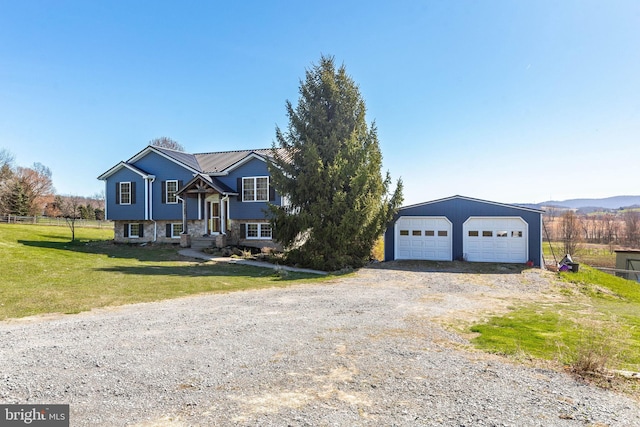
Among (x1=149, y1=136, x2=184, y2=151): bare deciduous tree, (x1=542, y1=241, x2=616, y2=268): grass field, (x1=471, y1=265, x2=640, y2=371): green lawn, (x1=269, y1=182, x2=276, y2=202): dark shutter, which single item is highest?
(x1=149, y1=136, x2=184, y2=151): bare deciduous tree

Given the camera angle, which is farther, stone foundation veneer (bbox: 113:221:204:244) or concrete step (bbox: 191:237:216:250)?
stone foundation veneer (bbox: 113:221:204:244)

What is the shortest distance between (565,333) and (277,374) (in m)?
5.77

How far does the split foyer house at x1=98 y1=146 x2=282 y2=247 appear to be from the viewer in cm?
2311

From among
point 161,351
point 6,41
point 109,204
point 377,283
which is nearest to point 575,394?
point 161,351

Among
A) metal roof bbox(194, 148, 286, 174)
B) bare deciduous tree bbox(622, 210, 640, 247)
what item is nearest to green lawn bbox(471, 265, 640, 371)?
metal roof bbox(194, 148, 286, 174)

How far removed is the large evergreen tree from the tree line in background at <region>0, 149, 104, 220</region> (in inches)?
1205

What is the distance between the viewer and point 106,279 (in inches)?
495

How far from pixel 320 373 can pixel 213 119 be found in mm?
26230

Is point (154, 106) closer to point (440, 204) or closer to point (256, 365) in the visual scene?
point (440, 204)

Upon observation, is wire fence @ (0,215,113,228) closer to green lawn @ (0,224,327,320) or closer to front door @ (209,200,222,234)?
green lawn @ (0,224,327,320)

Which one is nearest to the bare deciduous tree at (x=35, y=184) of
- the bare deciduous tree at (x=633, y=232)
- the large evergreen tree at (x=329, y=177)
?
the large evergreen tree at (x=329, y=177)

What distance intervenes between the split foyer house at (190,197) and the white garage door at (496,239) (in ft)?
36.8

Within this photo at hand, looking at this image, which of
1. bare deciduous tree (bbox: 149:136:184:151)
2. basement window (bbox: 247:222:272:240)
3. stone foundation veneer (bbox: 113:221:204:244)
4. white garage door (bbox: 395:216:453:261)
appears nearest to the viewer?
white garage door (bbox: 395:216:453:261)

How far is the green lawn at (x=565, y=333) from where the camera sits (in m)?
5.59
